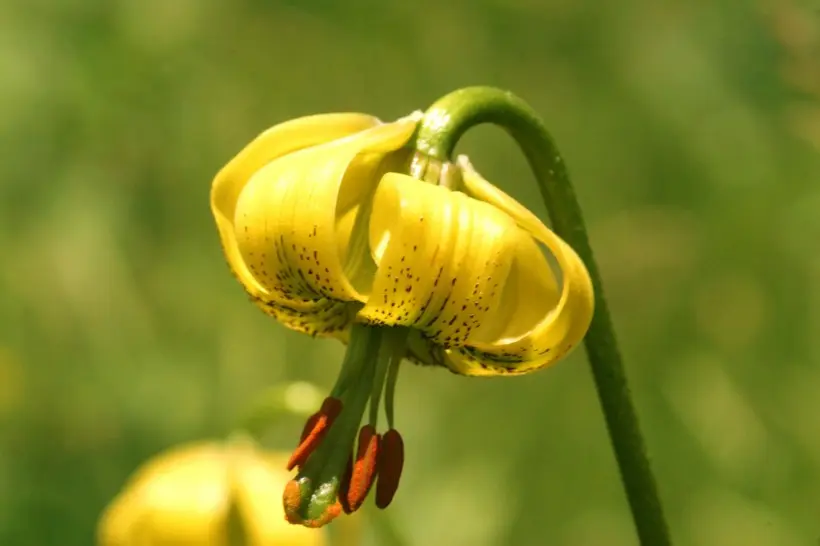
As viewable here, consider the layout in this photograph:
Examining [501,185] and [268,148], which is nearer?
[268,148]

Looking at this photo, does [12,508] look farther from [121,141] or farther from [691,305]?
[691,305]

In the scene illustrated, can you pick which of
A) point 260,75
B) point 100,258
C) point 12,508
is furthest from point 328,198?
point 260,75

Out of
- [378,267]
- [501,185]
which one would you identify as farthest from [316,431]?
[501,185]

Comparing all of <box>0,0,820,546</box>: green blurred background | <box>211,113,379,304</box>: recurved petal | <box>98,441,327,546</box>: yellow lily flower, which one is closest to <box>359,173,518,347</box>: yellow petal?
<box>211,113,379,304</box>: recurved petal

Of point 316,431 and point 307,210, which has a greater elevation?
point 307,210

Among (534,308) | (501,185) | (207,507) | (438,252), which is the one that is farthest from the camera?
(501,185)

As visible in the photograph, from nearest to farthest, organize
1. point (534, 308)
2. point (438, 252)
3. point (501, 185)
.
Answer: point (438, 252)
point (534, 308)
point (501, 185)

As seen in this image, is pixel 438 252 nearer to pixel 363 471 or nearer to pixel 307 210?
pixel 307 210
